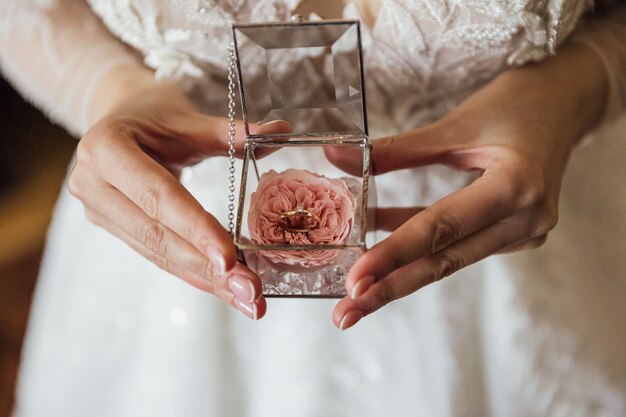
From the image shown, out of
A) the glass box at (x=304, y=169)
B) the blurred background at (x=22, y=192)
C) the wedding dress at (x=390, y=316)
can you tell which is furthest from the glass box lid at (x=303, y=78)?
the blurred background at (x=22, y=192)

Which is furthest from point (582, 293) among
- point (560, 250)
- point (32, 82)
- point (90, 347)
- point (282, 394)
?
point (32, 82)

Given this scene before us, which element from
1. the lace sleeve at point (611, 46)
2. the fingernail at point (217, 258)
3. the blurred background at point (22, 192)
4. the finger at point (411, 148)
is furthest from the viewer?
the blurred background at point (22, 192)

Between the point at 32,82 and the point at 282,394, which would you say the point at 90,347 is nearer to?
the point at 282,394

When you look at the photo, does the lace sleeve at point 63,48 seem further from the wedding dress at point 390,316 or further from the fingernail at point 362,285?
the fingernail at point 362,285

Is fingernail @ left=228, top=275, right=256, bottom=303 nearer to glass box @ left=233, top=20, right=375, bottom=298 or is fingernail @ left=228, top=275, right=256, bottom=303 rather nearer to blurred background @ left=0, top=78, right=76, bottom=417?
glass box @ left=233, top=20, right=375, bottom=298

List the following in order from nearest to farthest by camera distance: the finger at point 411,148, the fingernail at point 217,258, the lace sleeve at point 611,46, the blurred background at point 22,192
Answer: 1. the fingernail at point 217,258
2. the finger at point 411,148
3. the lace sleeve at point 611,46
4. the blurred background at point 22,192

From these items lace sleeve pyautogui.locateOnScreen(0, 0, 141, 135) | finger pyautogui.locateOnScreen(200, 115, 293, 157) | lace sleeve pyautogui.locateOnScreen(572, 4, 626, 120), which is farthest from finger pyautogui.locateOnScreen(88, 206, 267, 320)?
lace sleeve pyautogui.locateOnScreen(572, 4, 626, 120)
